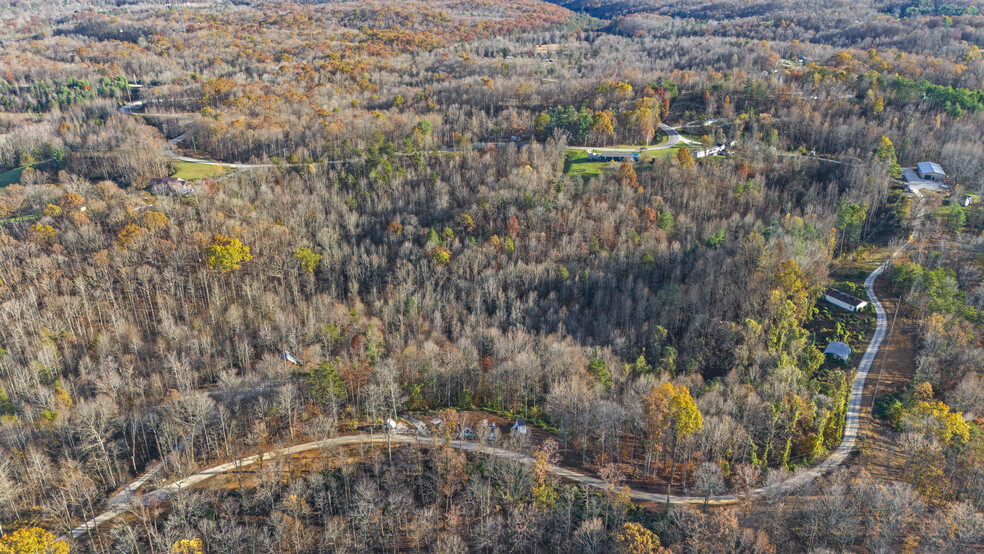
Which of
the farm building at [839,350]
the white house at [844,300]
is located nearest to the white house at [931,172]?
the white house at [844,300]

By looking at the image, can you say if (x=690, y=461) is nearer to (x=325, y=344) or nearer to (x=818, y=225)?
(x=325, y=344)

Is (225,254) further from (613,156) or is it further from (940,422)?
(940,422)

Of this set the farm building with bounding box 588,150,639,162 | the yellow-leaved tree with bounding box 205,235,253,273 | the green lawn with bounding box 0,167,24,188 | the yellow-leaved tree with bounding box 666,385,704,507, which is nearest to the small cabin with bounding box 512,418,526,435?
the yellow-leaved tree with bounding box 666,385,704,507

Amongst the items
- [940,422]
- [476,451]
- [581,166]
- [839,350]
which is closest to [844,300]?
[839,350]

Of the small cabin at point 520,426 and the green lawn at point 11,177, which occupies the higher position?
the green lawn at point 11,177

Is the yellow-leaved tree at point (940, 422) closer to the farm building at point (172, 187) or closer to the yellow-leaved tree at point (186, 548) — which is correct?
the yellow-leaved tree at point (186, 548)

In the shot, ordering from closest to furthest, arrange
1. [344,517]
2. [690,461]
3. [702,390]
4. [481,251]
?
[344,517] → [690,461] → [702,390] → [481,251]

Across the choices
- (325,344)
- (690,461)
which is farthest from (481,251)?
(690,461)

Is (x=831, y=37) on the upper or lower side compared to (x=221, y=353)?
upper
